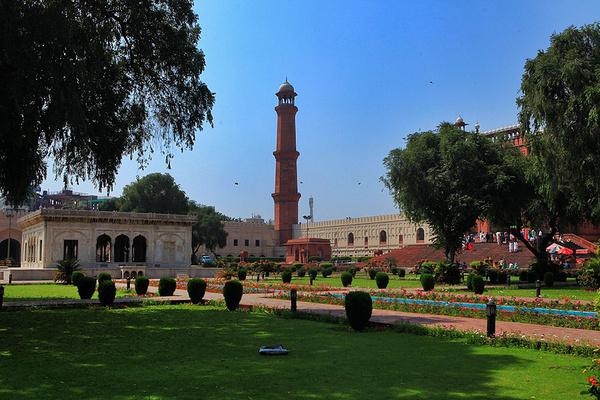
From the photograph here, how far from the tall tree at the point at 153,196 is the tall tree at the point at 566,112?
47726mm

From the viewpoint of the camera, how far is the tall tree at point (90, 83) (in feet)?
35.2

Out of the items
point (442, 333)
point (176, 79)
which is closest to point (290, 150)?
point (176, 79)

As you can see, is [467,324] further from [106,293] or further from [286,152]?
[286,152]

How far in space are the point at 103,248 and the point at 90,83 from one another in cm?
4013

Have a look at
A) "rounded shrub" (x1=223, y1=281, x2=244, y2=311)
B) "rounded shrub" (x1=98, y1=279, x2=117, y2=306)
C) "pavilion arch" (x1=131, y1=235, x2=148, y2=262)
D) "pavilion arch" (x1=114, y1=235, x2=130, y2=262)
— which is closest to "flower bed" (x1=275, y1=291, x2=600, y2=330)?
"rounded shrub" (x1=223, y1=281, x2=244, y2=311)

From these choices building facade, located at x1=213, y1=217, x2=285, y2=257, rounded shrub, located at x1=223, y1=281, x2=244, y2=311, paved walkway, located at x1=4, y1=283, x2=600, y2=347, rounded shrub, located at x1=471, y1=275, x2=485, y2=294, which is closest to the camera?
paved walkway, located at x1=4, y1=283, x2=600, y2=347

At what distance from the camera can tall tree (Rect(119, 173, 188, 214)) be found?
2532 inches

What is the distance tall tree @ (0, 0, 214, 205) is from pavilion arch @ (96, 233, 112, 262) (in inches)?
1214

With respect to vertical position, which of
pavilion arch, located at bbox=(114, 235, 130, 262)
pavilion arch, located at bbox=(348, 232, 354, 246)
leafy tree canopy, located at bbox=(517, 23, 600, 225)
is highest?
leafy tree canopy, located at bbox=(517, 23, 600, 225)

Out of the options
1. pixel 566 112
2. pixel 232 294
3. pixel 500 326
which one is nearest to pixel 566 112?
pixel 566 112

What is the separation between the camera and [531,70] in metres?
22.9

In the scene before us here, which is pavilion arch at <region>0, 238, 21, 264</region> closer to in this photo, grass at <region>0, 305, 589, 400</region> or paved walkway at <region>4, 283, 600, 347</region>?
paved walkway at <region>4, 283, 600, 347</region>

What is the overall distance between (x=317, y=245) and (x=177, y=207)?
1675 centimetres

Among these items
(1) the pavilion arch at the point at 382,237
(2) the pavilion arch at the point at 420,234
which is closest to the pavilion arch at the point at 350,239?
(1) the pavilion arch at the point at 382,237
